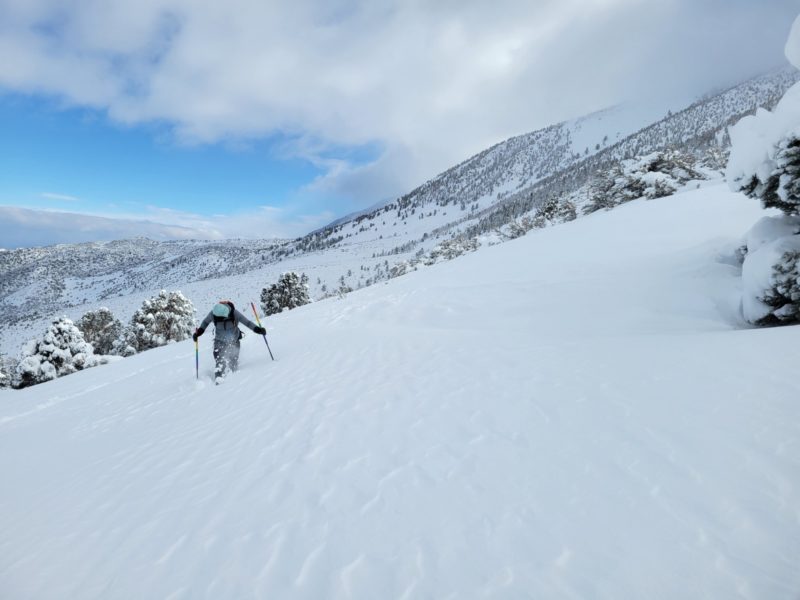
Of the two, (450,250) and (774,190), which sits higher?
(450,250)

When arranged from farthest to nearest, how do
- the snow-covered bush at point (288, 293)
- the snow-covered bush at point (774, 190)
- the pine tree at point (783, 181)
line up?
1. the snow-covered bush at point (288, 293)
2. the snow-covered bush at point (774, 190)
3. the pine tree at point (783, 181)

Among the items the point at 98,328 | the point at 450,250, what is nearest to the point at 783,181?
the point at 450,250

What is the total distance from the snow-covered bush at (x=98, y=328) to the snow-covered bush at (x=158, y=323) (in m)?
4.08

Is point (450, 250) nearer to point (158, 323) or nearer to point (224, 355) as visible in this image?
point (158, 323)

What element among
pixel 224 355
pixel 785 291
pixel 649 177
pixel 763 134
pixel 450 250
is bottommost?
pixel 785 291

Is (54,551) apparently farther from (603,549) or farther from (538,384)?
(538,384)

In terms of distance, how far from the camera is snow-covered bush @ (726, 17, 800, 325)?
621cm

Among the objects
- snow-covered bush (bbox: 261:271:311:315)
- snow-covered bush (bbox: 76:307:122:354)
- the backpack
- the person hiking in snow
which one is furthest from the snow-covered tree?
snow-covered bush (bbox: 76:307:122:354)

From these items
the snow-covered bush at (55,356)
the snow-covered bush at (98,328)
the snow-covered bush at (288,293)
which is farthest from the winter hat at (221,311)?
the snow-covered bush at (98,328)

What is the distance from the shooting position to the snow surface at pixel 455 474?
2.52 metres

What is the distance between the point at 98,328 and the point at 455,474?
172 ft

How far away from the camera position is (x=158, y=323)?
123ft

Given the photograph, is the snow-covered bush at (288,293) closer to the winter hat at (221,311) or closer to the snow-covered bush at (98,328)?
the snow-covered bush at (98,328)

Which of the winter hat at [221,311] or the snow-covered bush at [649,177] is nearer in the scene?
the winter hat at [221,311]
